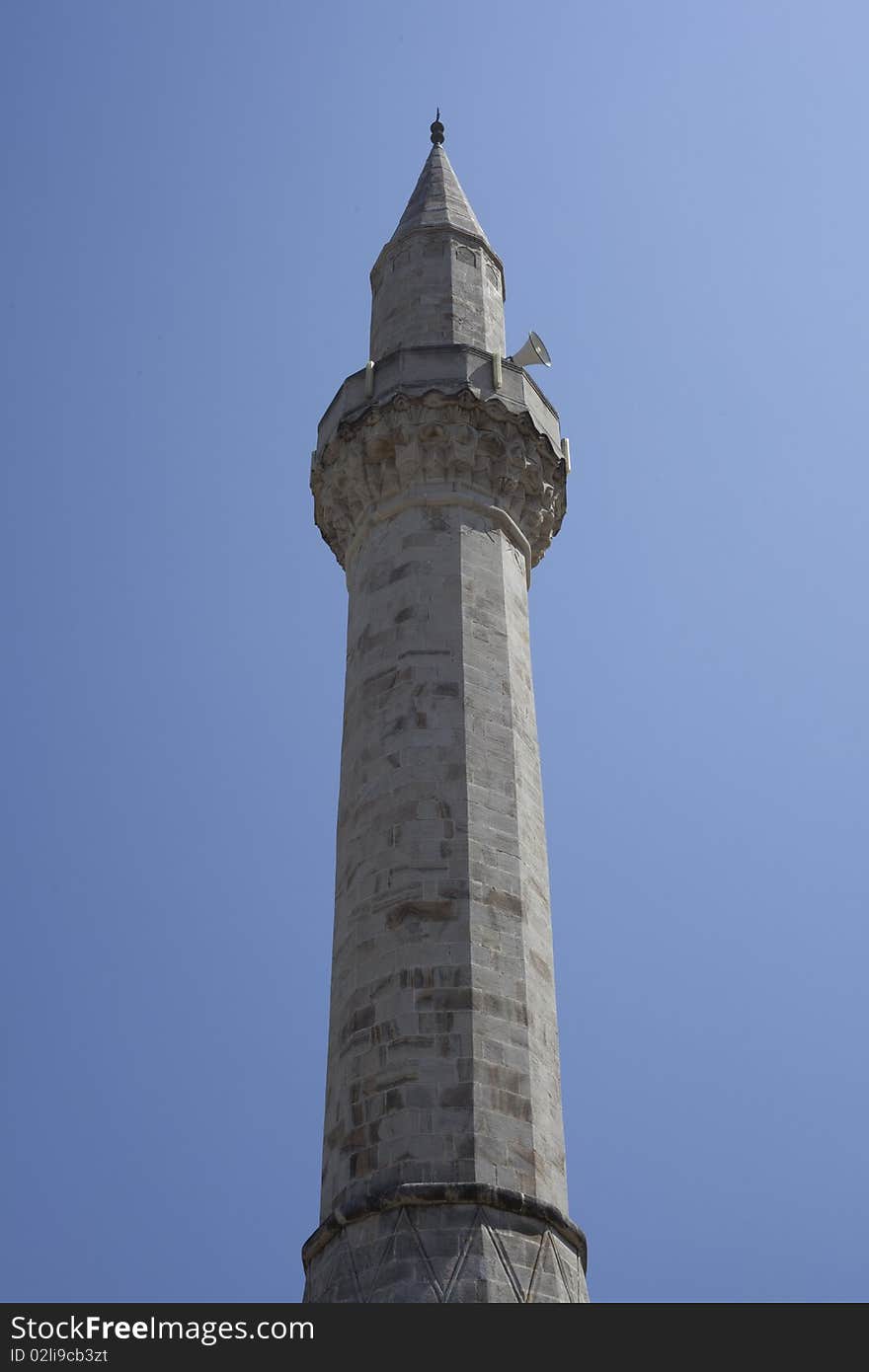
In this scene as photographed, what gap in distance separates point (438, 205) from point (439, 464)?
4.53m

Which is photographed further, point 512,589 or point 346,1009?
point 512,589

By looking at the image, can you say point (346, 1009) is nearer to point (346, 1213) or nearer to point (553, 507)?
point (346, 1213)

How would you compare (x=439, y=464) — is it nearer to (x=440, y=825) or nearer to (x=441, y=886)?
(x=440, y=825)

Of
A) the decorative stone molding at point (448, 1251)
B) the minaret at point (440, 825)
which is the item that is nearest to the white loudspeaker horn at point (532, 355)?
the minaret at point (440, 825)

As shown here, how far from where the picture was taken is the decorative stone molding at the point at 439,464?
14328 mm

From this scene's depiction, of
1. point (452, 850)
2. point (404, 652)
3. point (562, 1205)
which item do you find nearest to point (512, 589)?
point (404, 652)

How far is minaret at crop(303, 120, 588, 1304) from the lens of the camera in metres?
9.97

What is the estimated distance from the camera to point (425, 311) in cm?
Answer: 1609

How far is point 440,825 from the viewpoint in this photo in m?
11.8

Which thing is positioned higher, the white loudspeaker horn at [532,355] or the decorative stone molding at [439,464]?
the white loudspeaker horn at [532,355]

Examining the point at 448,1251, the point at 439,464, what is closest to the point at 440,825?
the point at 448,1251

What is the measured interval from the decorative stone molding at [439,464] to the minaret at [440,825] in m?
0.02

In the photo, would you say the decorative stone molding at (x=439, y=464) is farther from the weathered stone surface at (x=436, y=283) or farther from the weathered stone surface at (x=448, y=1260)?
the weathered stone surface at (x=448, y=1260)
